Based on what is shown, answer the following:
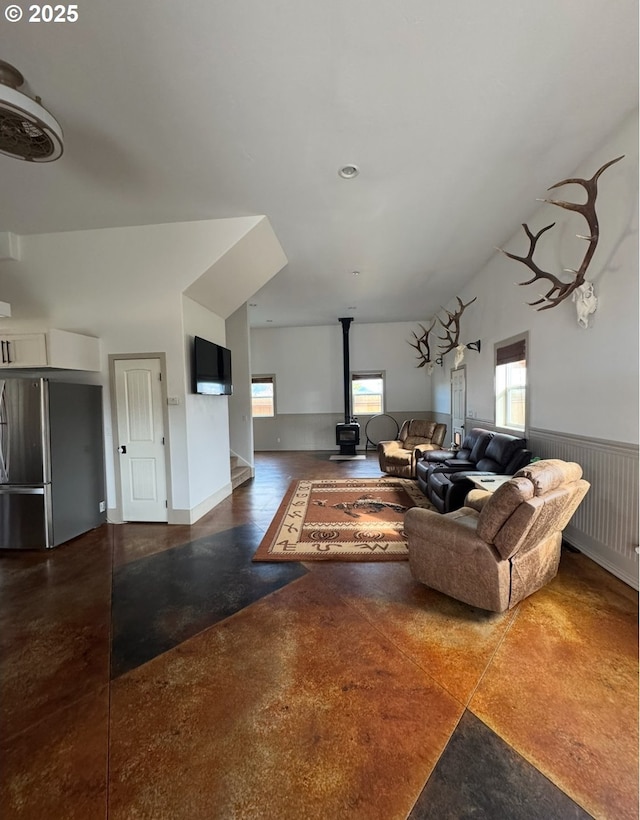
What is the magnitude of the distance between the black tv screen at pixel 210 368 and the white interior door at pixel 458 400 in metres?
4.28

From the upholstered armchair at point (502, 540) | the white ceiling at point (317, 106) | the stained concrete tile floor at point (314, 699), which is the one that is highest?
the white ceiling at point (317, 106)

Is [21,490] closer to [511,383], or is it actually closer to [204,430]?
[204,430]

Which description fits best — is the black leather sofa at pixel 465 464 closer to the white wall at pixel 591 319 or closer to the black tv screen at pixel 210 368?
the white wall at pixel 591 319

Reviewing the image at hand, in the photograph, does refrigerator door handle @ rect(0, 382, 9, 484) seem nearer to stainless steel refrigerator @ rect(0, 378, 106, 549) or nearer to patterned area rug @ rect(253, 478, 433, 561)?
stainless steel refrigerator @ rect(0, 378, 106, 549)

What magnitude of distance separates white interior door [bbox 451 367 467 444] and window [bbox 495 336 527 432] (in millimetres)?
1458

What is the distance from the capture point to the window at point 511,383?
4297 millimetres

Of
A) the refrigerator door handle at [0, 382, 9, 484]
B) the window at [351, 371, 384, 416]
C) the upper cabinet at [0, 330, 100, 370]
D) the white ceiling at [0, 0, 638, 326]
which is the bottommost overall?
the refrigerator door handle at [0, 382, 9, 484]

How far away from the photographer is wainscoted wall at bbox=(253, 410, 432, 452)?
9586mm

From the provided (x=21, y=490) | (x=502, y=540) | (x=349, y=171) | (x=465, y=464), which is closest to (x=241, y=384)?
(x=21, y=490)

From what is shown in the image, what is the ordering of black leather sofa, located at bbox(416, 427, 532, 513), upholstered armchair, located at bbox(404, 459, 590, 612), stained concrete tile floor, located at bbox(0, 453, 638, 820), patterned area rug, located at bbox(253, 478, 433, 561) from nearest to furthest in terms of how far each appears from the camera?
stained concrete tile floor, located at bbox(0, 453, 638, 820)
upholstered armchair, located at bbox(404, 459, 590, 612)
patterned area rug, located at bbox(253, 478, 433, 561)
black leather sofa, located at bbox(416, 427, 532, 513)

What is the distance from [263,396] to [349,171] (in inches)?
284

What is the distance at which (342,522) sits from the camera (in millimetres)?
3934

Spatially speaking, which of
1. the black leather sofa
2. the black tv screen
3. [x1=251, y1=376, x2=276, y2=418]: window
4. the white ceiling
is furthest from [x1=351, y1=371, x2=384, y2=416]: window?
the white ceiling

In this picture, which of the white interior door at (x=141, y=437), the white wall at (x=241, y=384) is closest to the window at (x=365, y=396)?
the white wall at (x=241, y=384)
